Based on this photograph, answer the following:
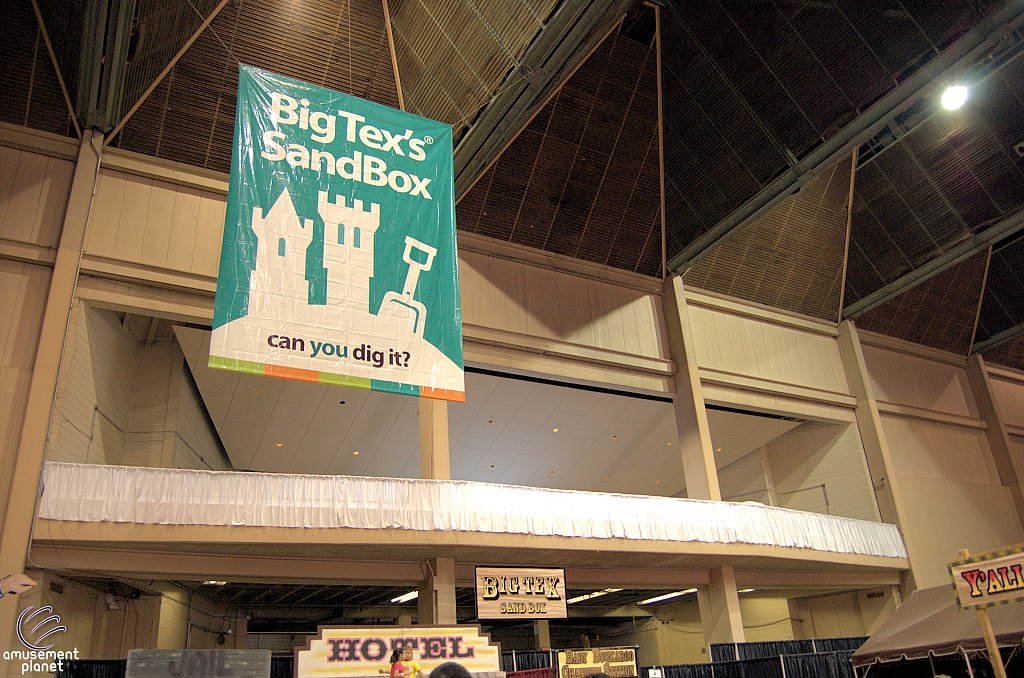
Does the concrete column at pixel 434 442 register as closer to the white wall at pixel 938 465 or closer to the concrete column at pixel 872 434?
the concrete column at pixel 872 434

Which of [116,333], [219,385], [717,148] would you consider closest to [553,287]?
[717,148]

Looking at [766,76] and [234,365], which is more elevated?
[766,76]

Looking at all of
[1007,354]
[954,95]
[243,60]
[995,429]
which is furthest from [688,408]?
[1007,354]

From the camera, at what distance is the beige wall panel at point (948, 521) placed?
23.8 m

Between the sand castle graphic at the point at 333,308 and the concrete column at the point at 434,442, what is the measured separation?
6.87m

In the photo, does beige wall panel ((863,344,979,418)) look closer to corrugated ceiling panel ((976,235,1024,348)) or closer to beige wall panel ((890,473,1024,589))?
corrugated ceiling panel ((976,235,1024,348))

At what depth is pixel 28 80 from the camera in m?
16.2

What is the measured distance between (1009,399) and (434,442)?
25729mm

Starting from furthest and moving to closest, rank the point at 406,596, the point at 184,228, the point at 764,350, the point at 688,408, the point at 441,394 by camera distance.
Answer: the point at 764,350
the point at 406,596
the point at 688,408
the point at 184,228
the point at 441,394

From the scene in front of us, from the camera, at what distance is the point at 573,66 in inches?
649

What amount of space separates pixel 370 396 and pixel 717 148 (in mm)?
12684

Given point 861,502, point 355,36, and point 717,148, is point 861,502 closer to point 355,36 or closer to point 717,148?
point 717,148

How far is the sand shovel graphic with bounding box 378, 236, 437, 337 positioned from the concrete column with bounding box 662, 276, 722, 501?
12.9m

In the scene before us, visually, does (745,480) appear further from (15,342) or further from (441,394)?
(15,342)
